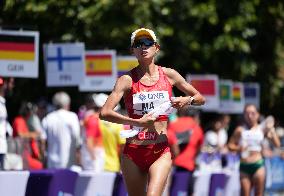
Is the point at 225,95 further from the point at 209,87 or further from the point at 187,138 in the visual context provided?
the point at 187,138

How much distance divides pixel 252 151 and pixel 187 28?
8.50 m

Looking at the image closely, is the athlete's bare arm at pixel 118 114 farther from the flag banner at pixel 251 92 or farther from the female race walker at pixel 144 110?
the flag banner at pixel 251 92

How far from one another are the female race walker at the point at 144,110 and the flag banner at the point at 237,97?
17285 mm

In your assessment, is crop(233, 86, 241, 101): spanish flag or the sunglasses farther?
crop(233, 86, 241, 101): spanish flag

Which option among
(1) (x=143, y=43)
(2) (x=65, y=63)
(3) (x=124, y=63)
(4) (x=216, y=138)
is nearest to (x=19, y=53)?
(2) (x=65, y=63)

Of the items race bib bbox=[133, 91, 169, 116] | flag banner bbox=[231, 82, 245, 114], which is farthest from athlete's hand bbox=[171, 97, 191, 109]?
flag banner bbox=[231, 82, 245, 114]

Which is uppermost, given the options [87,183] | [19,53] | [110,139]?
[19,53]

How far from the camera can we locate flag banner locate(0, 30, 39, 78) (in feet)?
53.2

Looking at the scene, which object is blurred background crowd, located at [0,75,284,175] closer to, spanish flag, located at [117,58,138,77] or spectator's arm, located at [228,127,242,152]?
spectator's arm, located at [228,127,242,152]

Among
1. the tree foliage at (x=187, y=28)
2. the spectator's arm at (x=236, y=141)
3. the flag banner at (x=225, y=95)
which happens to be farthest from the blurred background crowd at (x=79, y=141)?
the flag banner at (x=225, y=95)

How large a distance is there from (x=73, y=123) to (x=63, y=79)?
2244mm

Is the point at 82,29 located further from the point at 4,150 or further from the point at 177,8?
the point at 4,150

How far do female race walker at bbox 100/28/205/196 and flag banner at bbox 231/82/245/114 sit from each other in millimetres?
17285

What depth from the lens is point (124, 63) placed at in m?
21.3
